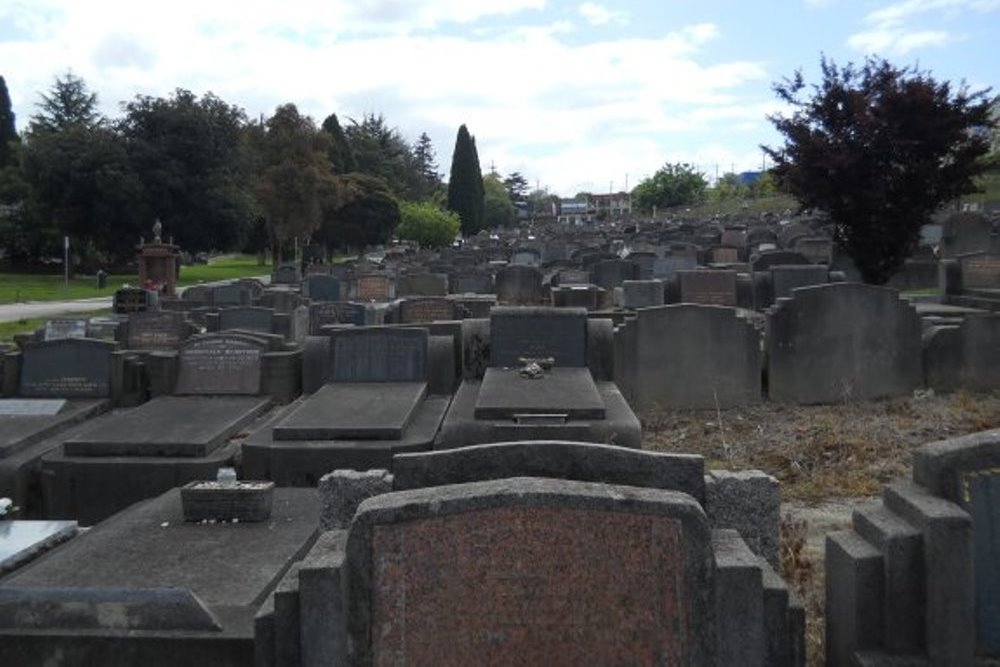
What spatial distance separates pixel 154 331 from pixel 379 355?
230 inches

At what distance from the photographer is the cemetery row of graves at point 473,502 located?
360 centimetres

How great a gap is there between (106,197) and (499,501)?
46.3 m

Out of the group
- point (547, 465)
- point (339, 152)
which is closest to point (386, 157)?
point (339, 152)

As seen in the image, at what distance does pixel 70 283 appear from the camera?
4634 centimetres

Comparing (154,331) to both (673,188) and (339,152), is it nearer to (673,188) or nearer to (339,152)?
(339,152)

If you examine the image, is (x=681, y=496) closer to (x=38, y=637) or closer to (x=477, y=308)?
(x=38, y=637)

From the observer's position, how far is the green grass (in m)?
37.2

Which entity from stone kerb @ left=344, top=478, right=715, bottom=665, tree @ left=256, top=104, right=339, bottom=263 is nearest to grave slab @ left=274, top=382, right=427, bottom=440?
stone kerb @ left=344, top=478, right=715, bottom=665

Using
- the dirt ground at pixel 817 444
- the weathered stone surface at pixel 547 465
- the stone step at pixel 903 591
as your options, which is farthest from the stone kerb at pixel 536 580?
the dirt ground at pixel 817 444

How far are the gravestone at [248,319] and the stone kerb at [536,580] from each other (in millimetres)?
12709

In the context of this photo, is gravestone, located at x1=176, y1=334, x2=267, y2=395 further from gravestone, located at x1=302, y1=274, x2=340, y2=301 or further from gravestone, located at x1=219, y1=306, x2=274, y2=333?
gravestone, located at x1=302, y1=274, x2=340, y2=301

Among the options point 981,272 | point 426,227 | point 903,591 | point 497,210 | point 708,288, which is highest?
point 497,210

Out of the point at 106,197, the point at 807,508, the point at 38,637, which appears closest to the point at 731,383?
the point at 807,508

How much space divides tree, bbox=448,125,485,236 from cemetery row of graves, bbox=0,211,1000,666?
82222mm
